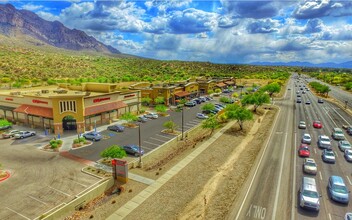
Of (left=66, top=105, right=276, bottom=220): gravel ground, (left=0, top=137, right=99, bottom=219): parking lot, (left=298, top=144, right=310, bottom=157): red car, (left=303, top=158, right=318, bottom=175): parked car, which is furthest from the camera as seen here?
(left=298, top=144, right=310, bottom=157): red car

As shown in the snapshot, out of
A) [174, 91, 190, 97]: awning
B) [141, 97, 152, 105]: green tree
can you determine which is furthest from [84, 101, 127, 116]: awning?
[174, 91, 190, 97]: awning

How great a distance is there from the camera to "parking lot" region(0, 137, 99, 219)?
26.5 meters

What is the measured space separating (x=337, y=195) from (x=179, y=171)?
18.9 m

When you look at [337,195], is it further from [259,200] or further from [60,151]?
[60,151]

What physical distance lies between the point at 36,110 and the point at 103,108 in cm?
1395

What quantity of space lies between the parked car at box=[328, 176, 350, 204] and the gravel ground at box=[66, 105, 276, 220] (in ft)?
32.0

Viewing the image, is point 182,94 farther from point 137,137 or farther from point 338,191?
point 338,191

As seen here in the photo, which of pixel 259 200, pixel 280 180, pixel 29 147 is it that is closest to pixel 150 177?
pixel 259 200

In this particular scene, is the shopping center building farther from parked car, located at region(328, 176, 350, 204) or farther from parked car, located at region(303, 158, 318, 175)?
parked car, located at region(328, 176, 350, 204)

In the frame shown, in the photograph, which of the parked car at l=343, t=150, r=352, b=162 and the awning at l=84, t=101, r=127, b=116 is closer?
the parked car at l=343, t=150, r=352, b=162

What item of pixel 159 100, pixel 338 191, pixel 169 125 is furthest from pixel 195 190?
pixel 159 100

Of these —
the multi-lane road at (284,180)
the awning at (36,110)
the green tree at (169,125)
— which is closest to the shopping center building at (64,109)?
the awning at (36,110)

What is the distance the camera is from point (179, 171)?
34594 millimetres

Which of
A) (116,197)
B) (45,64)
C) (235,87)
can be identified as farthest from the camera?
(235,87)
